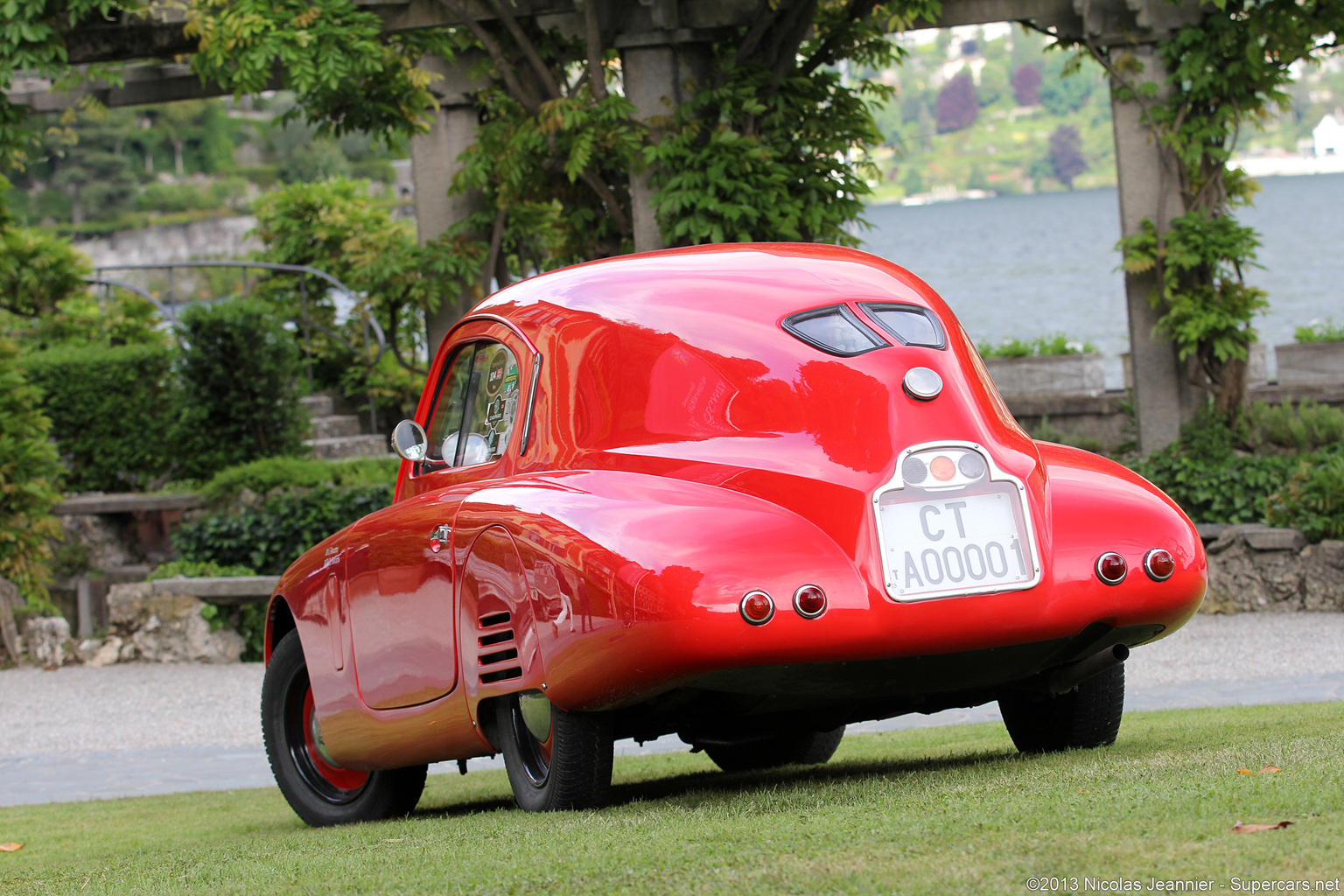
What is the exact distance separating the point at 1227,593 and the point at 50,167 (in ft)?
436

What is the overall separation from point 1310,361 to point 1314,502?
4.45 m

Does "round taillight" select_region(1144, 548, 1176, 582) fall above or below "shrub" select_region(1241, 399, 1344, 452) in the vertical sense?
above

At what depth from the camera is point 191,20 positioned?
10.7 meters

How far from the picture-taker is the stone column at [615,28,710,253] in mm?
10906

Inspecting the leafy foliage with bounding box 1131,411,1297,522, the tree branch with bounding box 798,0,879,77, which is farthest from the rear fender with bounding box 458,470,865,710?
the tree branch with bounding box 798,0,879,77

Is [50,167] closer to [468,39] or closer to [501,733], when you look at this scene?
[468,39]

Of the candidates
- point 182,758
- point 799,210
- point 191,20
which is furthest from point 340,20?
point 182,758

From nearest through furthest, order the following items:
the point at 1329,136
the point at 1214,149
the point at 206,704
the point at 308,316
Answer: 1. the point at 206,704
2. the point at 1214,149
3. the point at 308,316
4. the point at 1329,136

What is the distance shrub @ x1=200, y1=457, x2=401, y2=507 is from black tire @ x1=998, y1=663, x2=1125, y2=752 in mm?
8422

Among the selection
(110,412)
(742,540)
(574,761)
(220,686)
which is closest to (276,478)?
(220,686)

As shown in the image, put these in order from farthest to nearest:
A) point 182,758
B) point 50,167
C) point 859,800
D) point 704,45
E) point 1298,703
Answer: point 50,167 < point 704,45 < point 182,758 < point 1298,703 < point 859,800

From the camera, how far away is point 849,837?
310 cm

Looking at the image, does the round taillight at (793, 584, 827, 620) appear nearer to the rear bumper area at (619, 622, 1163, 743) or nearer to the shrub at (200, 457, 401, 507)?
the rear bumper area at (619, 622, 1163, 743)

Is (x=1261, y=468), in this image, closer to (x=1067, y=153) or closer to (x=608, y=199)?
(x=608, y=199)
